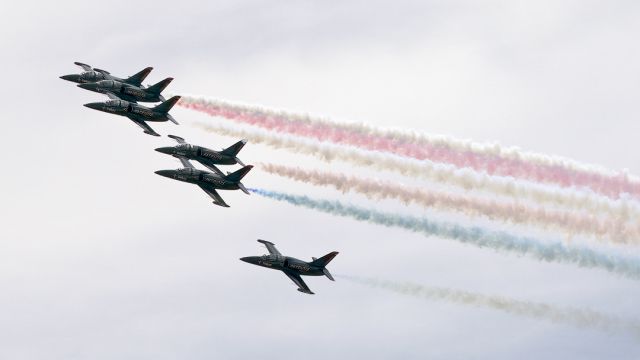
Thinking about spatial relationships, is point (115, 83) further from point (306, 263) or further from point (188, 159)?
point (306, 263)

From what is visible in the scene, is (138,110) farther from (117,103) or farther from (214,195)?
(214,195)

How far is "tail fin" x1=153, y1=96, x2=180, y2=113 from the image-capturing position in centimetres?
13325

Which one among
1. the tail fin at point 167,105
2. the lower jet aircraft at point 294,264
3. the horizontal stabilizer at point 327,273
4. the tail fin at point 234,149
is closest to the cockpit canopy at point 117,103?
the tail fin at point 167,105

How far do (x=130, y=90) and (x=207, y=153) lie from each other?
37.8ft

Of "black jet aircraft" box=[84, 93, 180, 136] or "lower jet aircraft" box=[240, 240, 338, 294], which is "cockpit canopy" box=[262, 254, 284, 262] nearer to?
"lower jet aircraft" box=[240, 240, 338, 294]

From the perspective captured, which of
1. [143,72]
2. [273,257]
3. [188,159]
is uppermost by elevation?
[143,72]

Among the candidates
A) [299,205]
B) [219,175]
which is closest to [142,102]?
[219,175]

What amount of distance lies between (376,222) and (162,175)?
25407 millimetres

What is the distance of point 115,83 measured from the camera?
138500 mm

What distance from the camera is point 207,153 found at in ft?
447

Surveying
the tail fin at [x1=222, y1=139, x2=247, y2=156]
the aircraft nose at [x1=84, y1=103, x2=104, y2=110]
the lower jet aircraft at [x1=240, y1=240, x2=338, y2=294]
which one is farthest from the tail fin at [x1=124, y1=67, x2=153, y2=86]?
the lower jet aircraft at [x1=240, y1=240, x2=338, y2=294]

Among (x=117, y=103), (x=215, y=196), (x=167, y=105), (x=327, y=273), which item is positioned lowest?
(x=327, y=273)

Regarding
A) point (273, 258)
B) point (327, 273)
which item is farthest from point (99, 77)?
point (327, 273)

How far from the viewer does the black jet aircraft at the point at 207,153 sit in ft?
445
